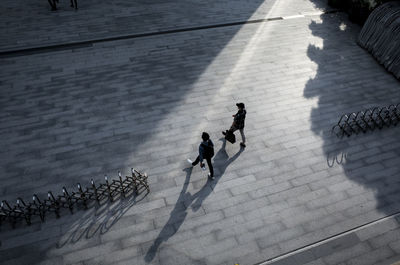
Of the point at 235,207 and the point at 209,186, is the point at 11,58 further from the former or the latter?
the point at 235,207

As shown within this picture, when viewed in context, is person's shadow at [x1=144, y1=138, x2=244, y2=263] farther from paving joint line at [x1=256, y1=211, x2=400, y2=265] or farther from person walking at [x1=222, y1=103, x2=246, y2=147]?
paving joint line at [x1=256, y1=211, x2=400, y2=265]

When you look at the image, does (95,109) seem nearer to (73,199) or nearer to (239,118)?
(73,199)

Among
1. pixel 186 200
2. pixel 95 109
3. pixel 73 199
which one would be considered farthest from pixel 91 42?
pixel 186 200

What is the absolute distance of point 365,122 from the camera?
1063 cm

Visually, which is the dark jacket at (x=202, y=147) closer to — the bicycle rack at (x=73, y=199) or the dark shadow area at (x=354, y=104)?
Answer: the bicycle rack at (x=73, y=199)

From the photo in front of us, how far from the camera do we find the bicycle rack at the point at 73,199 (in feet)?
25.2

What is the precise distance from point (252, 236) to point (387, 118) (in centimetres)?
743

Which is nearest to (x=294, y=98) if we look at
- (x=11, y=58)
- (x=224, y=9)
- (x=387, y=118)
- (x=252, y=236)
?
(x=387, y=118)

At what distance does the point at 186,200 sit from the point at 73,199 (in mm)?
3259

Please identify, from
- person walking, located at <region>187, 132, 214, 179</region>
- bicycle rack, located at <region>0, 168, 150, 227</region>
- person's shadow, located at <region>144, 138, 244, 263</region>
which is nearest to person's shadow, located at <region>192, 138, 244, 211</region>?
person's shadow, located at <region>144, 138, 244, 263</region>

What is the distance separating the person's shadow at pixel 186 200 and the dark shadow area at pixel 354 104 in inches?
138

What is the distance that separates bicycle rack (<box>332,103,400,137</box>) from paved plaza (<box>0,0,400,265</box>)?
0.35 meters

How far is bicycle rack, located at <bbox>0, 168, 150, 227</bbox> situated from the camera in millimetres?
7672

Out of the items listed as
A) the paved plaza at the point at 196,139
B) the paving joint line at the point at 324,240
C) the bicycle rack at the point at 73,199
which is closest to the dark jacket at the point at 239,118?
the paved plaza at the point at 196,139
